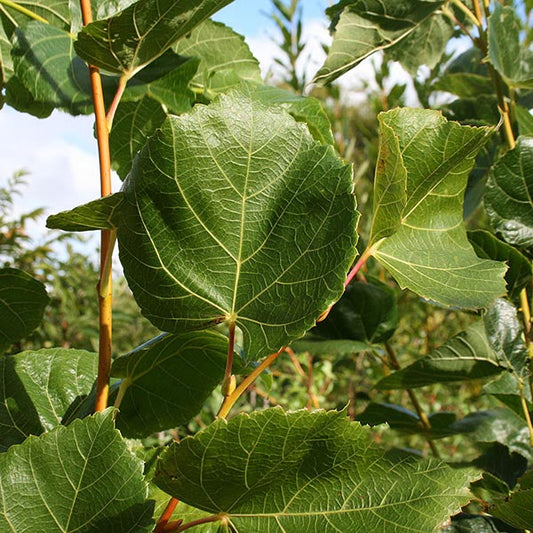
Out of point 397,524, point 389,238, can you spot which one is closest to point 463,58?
point 389,238

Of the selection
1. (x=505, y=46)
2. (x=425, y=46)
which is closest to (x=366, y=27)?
(x=505, y=46)

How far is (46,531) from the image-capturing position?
479mm

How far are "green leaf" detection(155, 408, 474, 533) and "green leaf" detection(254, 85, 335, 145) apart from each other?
35 centimetres

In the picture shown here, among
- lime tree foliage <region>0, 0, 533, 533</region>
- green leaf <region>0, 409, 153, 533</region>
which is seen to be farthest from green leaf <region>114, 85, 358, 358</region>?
green leaf <region>0, 409, 153, 533</region>

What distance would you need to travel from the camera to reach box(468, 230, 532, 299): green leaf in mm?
839

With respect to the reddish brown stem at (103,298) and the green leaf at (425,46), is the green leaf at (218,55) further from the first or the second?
the green leaf at (425,46)

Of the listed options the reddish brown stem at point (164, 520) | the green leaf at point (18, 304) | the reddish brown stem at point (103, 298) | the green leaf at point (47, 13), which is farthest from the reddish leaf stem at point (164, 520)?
the green leaf at point (47, 13)

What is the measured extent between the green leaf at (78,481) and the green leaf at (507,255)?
21.9 inches

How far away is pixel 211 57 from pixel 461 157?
427 millimetres

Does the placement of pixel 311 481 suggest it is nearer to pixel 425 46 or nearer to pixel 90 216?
pixel 90 216

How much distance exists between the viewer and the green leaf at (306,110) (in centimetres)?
73

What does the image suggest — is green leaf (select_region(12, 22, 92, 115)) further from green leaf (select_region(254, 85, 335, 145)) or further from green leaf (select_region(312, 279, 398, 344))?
green leaf (select_region(312, 279, 398, 344))

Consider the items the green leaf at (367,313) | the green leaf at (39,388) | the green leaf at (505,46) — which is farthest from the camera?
the green leaf at (367,313)

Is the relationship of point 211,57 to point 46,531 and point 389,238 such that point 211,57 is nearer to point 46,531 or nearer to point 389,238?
point 389,238
